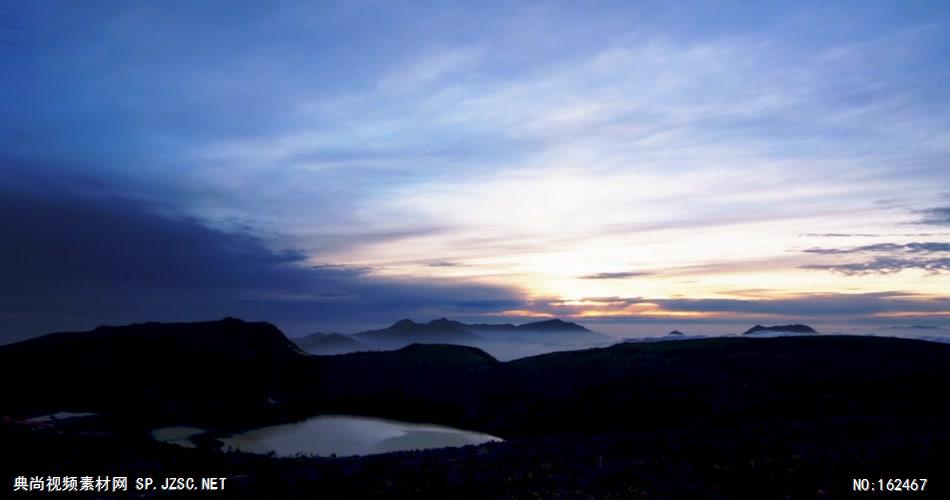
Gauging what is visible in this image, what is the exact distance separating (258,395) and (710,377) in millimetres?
32285

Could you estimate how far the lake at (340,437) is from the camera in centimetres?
2915

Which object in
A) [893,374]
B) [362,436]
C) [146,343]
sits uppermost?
[146,343]

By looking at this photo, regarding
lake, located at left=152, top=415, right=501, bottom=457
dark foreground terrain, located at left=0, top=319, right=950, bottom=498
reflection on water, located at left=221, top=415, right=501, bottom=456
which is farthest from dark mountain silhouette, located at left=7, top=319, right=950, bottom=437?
lake, located at left=152, top=415, right=501, bottom=457

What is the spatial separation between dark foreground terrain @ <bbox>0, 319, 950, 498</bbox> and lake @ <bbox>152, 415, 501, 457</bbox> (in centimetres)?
180

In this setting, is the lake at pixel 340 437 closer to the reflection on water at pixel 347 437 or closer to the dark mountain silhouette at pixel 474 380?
the reflection on water at pixel 347 437

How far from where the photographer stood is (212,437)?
30.1 m

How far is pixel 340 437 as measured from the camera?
3262 cm

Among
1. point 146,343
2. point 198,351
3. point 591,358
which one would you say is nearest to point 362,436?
point 198,351

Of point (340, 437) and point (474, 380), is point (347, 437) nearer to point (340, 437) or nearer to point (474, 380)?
point (340, 437)

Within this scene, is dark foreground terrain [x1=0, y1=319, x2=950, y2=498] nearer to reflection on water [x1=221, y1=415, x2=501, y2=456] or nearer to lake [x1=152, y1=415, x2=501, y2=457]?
lake [x1=152, y1=415, x2=501, y2=457]

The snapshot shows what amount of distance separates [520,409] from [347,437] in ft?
39.9

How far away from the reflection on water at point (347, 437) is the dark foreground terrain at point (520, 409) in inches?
80.4

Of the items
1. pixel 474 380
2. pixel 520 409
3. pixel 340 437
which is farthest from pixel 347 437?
pixel 474 380

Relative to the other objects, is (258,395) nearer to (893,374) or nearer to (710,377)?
(710,377)
